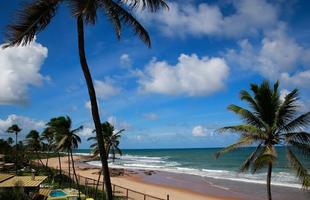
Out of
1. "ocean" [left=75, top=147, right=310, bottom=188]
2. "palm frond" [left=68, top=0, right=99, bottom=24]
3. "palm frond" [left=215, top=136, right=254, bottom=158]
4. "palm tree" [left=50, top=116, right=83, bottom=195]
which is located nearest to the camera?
"palm frond" [left=68, top=0, right=99, bottom=24]

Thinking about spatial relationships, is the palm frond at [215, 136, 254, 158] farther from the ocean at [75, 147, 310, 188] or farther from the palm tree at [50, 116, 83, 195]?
the palm tree at [50, 116, 83, 195]

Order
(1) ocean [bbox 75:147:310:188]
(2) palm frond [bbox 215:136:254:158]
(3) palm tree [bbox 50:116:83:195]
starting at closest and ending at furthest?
(2) palm frond [bbox 215:136:254:158] < (3) palm tree [bbox 50:116:83:195] < (1) ocean [bbox 75:147:310:188]

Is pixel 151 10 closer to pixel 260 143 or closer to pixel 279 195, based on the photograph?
pixel 260 143

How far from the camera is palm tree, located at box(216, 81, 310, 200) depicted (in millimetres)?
11773

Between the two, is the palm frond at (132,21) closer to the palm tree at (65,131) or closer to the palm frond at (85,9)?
the palm frond at (85,9)

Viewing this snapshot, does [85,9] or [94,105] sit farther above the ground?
[85,9]

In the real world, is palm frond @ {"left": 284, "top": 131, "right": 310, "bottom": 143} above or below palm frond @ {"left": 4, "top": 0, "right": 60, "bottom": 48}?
below

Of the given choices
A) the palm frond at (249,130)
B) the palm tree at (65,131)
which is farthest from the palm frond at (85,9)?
the palm tree at (65,131)

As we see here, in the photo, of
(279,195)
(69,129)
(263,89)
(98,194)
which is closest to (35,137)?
(69,129)

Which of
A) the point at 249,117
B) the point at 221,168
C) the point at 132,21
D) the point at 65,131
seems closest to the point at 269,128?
the point at 249,117

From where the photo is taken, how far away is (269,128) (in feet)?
41.5

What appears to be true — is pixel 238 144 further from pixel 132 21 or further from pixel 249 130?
pixel 132 21

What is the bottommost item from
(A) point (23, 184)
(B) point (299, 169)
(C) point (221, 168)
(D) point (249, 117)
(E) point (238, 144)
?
(C) point (221, 168)

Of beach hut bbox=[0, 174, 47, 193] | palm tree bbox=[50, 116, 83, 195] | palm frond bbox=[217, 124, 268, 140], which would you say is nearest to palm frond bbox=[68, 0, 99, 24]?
palm frond bbox=[217, 124, 268, 140]
